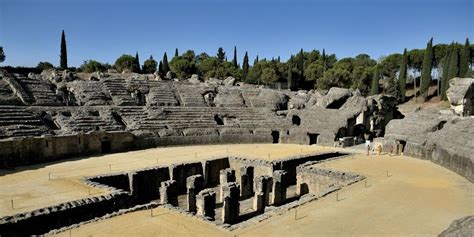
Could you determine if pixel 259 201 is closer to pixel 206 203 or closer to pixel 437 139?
pixel 206 203

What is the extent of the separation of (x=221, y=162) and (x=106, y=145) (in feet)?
29.9

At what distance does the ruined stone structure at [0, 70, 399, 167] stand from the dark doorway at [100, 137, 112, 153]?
7 cm

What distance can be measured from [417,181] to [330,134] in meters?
13.8

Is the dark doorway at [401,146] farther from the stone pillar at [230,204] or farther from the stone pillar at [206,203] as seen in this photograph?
Result: the stone pillar at [206,203]

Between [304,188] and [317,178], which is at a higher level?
[317,178]

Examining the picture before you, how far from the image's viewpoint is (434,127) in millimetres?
25484

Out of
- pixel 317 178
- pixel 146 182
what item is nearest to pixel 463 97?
pixel 317 178

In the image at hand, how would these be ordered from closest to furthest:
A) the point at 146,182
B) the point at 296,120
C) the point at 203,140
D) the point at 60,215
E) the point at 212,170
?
the point at 60,215
the point at 146,182
the point at 212,170
the point at 203,140
the point at 296,120

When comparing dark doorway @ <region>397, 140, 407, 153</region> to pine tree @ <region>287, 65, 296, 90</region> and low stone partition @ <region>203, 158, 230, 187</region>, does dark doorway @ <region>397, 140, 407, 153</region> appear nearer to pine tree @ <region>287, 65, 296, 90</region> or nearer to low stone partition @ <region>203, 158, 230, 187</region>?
low stone partition @ <region>203, 158, 230, 187</region>

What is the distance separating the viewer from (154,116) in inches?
1232

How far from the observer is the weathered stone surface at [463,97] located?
110 ft

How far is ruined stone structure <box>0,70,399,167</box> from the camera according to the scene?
23797mm

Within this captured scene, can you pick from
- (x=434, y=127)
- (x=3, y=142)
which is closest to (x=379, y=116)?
(x=434, y=127)

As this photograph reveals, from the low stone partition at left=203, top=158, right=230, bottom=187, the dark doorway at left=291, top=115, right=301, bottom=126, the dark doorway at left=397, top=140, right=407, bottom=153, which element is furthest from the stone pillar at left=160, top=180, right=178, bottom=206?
the dark doorway at left=291, top=115, right=301, bottom=126
